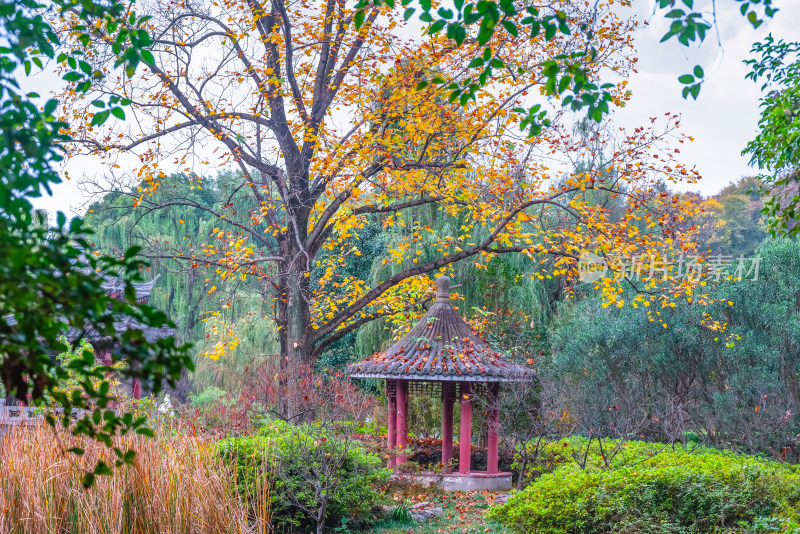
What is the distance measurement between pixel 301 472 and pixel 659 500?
280 cm

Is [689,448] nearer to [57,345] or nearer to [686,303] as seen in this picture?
[686,303]

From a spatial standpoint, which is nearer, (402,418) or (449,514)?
(449,514)

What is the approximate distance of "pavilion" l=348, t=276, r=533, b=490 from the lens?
26.9 feet

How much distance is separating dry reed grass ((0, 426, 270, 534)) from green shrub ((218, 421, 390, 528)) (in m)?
1.26

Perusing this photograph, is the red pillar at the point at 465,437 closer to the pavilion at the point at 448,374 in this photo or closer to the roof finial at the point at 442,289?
the pavilion at the point at 448,374

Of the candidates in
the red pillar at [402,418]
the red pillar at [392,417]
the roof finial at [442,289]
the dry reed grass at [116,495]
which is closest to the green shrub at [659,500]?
the dry reed grass at [116,495]

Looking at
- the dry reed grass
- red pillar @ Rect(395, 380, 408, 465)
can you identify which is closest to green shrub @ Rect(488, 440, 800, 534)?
the dry reed grass

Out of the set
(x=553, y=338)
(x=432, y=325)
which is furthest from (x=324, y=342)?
(x=553, y=338)

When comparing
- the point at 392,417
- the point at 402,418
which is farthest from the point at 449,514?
the point at 392,417

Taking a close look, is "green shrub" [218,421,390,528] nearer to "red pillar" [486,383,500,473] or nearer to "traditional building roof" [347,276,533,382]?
"traditional building roof" [347,276,533,382]

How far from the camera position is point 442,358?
839 centimetres

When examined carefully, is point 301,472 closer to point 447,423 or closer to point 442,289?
point 447,423

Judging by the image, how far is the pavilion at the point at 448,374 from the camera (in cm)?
819

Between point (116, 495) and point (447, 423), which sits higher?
point (116, 495)
